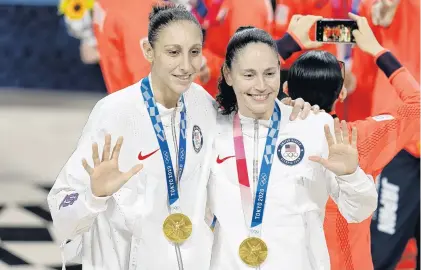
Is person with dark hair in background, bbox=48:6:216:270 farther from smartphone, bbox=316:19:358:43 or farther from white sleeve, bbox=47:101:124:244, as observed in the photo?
smartphone, bbox=316:19:358:43

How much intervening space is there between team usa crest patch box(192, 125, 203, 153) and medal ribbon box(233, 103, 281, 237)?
0.13 meters

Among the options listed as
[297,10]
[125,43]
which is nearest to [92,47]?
[125,43]

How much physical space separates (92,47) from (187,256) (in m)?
1.95

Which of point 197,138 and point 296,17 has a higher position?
point 296,17

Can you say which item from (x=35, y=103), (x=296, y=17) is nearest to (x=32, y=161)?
(x=35, y=103)

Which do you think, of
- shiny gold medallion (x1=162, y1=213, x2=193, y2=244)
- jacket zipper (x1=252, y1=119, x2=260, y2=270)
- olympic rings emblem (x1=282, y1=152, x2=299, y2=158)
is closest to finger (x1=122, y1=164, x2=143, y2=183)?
shiny gold medallion (x1=162, y1=213, x2=193, y2=244)

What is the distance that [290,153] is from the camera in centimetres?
267

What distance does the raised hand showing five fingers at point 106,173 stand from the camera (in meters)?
2.46

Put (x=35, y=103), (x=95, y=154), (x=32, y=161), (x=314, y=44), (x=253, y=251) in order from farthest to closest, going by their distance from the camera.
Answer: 1. (x=32, y=161)
2. (x=35, y=103)
3. (x=314, y=44)
4. (x=253, y=251)
5. (x=95, y=154)

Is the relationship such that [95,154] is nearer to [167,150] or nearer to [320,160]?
[167,150]

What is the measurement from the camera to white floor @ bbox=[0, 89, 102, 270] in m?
5.09

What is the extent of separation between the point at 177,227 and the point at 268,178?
34 cm

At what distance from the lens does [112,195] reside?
105 inches

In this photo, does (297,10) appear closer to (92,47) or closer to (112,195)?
(92,47)
